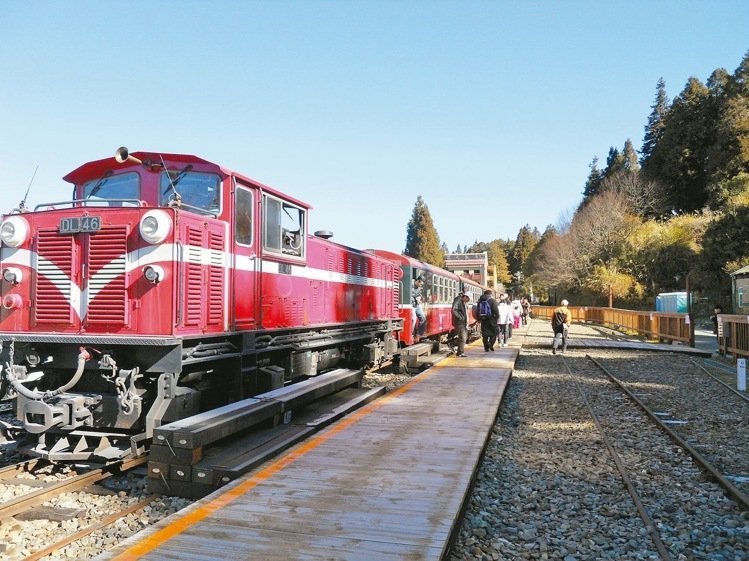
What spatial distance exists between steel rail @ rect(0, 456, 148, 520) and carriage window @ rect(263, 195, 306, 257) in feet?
11.0

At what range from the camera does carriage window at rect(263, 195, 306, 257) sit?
26.8 ft

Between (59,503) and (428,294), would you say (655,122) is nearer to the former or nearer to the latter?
(428,294)

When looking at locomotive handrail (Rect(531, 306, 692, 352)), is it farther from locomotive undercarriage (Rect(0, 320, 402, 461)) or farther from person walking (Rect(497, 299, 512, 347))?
locomotive undercarriage (Rect(0, 320, 402, 461))

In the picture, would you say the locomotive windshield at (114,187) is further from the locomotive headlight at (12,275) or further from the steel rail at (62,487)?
→ the steel rail at (62,487)

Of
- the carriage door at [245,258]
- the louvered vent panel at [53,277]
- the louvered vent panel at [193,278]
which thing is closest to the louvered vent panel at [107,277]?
the louvered vent panel at [53,277]

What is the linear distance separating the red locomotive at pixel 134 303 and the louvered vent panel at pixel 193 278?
0.01 meters

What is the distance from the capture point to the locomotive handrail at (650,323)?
22.8 m

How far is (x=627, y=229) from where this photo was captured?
4912cm

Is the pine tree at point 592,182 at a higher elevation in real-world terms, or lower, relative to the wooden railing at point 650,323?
higher

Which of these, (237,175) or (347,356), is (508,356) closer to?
(347,356)

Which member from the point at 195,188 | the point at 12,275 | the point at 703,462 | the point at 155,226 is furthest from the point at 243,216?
the point at 703,462

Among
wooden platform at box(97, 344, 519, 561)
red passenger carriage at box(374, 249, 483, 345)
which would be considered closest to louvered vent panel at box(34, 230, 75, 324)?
wooden platform at box(97, 344, 519, 561)

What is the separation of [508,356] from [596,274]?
35.4m

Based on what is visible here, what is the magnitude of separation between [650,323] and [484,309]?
15.0 m
